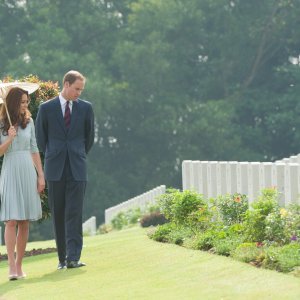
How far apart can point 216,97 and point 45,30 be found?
7.46m

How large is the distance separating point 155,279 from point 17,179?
1845mm

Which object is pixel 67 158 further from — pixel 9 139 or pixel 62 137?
pixel 9 139

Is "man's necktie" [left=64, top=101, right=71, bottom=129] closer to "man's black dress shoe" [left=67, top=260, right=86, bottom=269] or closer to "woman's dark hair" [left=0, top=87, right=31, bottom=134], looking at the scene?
"woman's dark hair" [left=0, top=87, right=31, bottom=134]

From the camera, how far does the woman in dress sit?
39.3 ft

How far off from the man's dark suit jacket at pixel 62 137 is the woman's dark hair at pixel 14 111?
0.29 metres

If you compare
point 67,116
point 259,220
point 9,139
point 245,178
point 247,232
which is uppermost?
point 67,116

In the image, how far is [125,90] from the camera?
52.2m

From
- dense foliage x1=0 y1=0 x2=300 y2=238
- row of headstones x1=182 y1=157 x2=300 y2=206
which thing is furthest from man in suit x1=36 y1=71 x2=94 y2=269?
dense foliage x1=0 y1=0 x2=300 y2=238

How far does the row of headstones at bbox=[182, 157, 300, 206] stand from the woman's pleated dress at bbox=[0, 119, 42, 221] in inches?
124

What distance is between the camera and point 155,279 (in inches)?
430

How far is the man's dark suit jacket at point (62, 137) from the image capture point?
12.3 m

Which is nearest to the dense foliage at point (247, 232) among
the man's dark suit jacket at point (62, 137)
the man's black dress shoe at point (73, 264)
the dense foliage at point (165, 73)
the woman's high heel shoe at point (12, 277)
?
the man's black dress shoe at point (73, 264)

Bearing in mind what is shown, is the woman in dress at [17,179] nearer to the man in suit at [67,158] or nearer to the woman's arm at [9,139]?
the woman's arm at [9,139]

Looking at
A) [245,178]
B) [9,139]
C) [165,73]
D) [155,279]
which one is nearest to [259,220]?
[155,279]
